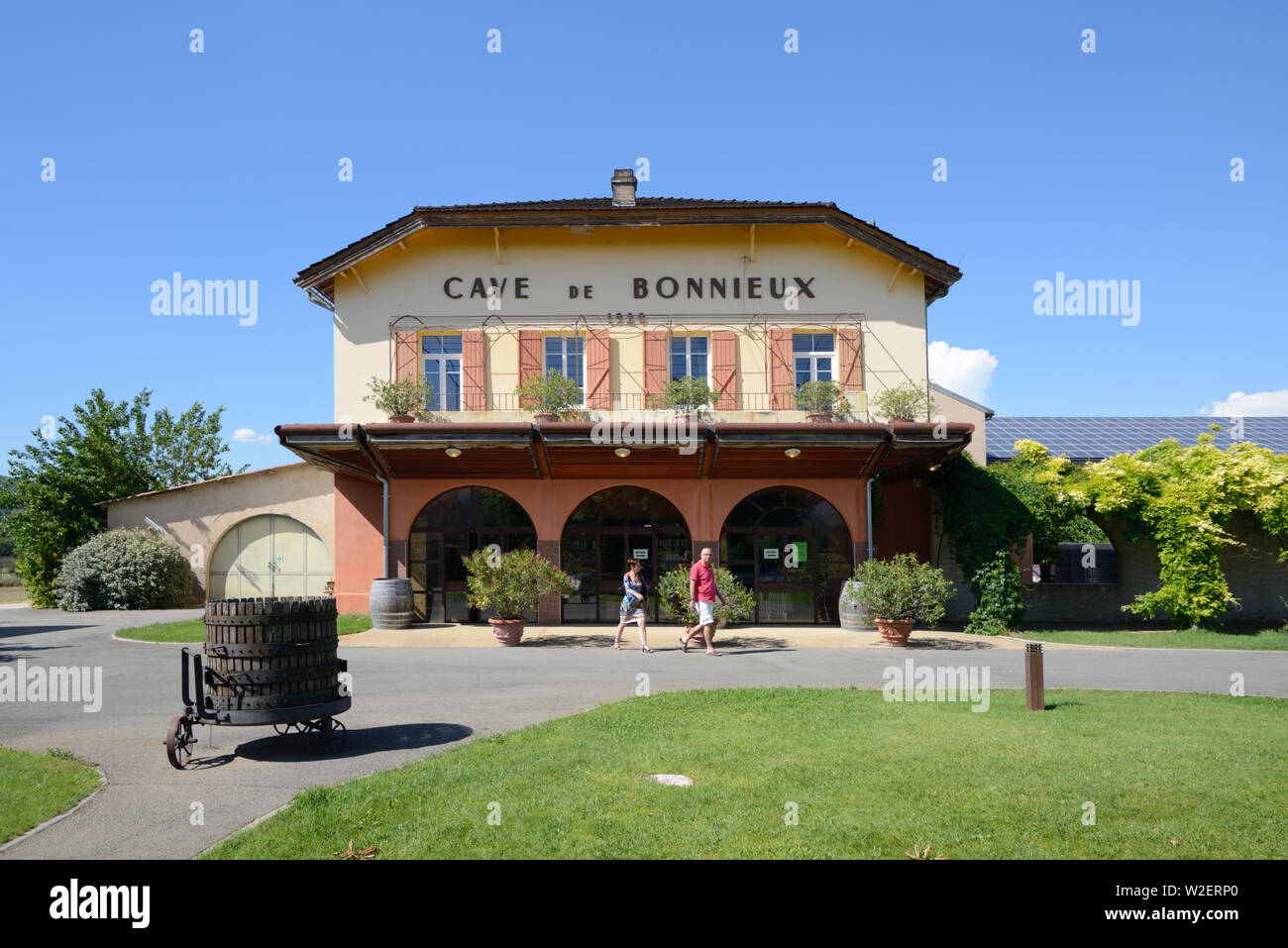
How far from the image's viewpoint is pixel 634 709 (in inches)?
350

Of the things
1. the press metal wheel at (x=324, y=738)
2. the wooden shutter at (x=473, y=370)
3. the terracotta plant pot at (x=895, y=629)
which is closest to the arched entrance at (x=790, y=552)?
the terracotta plant pot at (x=895, y=629)

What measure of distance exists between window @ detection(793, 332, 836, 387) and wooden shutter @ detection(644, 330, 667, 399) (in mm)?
3233

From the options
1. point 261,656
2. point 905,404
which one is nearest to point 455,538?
point 905,404

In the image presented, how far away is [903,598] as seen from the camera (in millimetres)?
15461

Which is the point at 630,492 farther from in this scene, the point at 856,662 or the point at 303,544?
the point at 303,544

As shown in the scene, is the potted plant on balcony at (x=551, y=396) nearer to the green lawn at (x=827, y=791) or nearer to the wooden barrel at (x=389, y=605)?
the wooden barrel at (x=389, y=605)

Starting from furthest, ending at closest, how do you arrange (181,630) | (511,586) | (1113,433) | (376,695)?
(1113,433) < (181,630) < (511,586) < (376,695)

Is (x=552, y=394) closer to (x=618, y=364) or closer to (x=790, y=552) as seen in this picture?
(x=618, y=364)

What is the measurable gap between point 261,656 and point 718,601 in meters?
9.53

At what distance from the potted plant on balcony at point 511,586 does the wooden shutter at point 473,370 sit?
5.35 metres

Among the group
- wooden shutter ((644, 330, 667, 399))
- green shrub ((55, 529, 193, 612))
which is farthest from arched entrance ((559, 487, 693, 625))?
green shrub ((55, 529, 193, 612))

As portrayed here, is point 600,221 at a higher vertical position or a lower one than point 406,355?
higher

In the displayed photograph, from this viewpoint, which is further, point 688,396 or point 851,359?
point 851,359

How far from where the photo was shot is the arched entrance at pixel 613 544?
19828 mm
